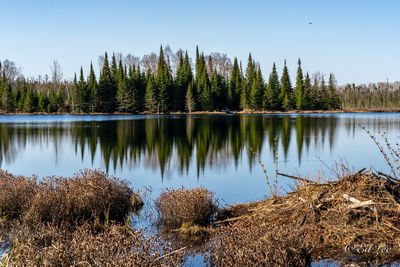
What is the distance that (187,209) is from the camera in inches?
362

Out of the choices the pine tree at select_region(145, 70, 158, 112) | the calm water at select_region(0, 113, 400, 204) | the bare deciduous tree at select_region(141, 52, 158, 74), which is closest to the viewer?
the calm water at select_region(0, 113, 400, 204)

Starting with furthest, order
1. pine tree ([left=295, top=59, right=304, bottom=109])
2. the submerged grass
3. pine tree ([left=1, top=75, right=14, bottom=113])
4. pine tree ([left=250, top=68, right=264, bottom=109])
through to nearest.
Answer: pine tree ([left=295, top=59, right=304, bottom=109]) < pine tree ([left=250, top=68, right=264, bottom=109]) < pine tree ([left=1, top=75, right=14, bottom=113]) < the submerged grass

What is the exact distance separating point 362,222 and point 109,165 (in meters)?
14.0

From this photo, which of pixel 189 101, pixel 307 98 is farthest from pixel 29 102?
pixel 307 98

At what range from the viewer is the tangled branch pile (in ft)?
21.2

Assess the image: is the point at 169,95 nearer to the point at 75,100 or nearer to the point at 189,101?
the point at 189,101

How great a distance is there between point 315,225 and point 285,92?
85.1 meters

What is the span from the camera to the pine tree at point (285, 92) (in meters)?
89.6

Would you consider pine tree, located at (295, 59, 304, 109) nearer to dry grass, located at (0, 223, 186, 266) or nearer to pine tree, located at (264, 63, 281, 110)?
pine tree, located at (264, 63, 281, 110)

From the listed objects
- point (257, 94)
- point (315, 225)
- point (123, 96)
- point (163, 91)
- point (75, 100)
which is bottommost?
point (315, 225)

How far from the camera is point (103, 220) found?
959 centimetres

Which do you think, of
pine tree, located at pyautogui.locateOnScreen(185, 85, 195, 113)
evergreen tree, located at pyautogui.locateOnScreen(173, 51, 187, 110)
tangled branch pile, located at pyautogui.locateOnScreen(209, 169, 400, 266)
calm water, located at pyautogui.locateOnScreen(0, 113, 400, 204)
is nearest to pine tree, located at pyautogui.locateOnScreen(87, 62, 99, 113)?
evergreen tree, located at pyautogui.locateOnScreen(173, 51, 187, 110)

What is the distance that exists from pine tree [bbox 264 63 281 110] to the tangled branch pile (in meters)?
81.2

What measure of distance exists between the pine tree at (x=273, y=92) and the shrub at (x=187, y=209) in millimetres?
80960
